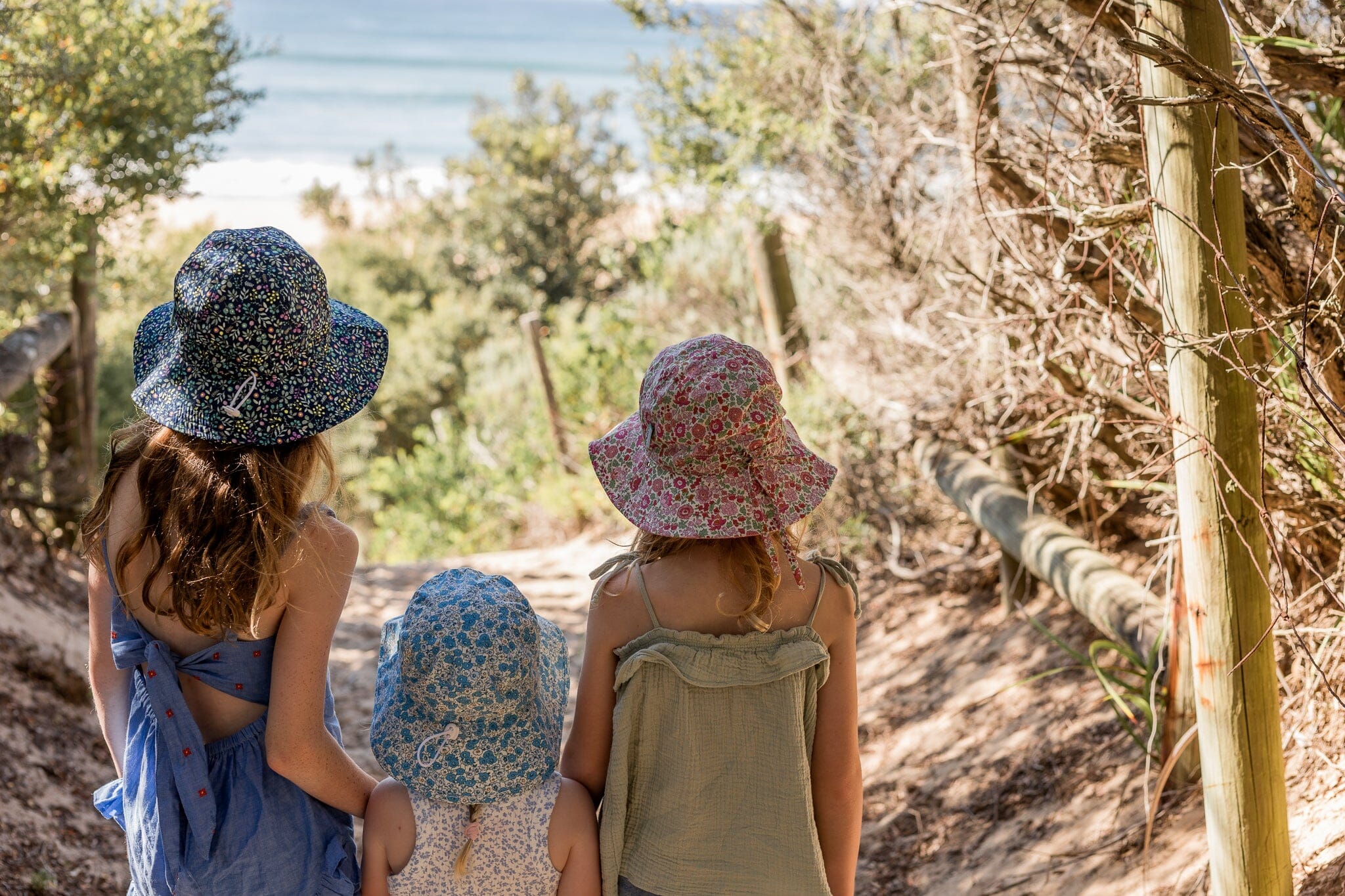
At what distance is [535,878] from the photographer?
1.68 metres

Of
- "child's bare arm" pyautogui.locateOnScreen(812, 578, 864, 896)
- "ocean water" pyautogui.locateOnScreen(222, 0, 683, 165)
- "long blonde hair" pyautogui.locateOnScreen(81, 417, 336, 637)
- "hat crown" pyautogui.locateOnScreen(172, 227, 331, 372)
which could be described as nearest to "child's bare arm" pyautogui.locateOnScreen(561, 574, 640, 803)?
"child's bare arm" pyautogui.locateOnScreen(812, 578, 864, 896)

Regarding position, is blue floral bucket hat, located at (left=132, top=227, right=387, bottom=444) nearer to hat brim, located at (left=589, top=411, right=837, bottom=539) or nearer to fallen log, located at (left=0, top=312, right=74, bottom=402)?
hat brim, located at (left=589, top=411, right=837, bottom=539)

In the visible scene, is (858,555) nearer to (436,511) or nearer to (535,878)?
(535,878)

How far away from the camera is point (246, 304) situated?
162 cm

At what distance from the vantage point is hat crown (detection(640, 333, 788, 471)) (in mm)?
1723

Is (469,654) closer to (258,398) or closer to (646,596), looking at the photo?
(646,596)

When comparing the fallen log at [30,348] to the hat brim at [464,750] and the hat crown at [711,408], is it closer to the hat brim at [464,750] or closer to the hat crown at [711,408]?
the hat brim at [464,750]

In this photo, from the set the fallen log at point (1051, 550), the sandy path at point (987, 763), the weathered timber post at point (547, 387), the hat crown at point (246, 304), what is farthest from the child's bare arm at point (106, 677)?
the weathered timber post at point (547, 387)

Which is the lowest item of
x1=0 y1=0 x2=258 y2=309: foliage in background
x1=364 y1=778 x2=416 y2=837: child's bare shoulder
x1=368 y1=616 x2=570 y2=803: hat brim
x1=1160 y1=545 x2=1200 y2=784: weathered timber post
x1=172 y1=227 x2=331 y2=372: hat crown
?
x1=1160 y1=545 x2=1200 y2=784: weathered timber post

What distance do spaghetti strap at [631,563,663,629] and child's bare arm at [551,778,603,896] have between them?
0.31 metres

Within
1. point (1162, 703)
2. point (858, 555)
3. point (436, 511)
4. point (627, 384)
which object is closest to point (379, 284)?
point (436, 511)

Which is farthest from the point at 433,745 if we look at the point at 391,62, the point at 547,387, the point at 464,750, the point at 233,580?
the point at 391,62

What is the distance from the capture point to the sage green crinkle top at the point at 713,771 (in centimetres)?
173

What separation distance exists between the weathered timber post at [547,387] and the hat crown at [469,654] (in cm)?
712
